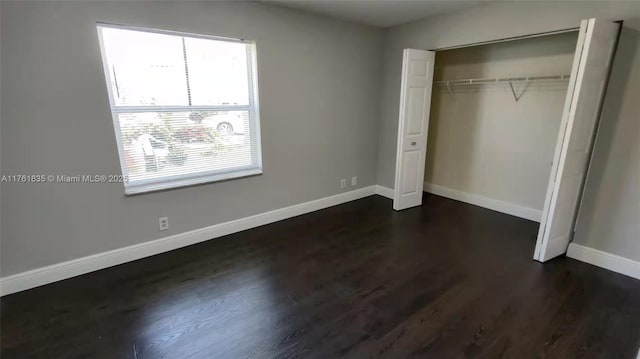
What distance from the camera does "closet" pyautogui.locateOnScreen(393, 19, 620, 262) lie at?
267 cm

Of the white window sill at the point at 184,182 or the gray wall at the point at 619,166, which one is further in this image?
the white window sill at the point at 184,182

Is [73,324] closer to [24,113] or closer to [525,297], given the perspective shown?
[24,113]

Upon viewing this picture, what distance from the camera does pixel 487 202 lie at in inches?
167

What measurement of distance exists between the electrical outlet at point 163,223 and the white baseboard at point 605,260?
3.94m

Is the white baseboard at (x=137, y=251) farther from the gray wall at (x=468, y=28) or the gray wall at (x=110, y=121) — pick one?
the gray wall at (x=468, y=28)

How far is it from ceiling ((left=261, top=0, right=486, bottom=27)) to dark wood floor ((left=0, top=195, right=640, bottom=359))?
8.27ft

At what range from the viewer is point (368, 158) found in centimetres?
468

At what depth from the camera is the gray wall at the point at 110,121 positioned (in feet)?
7.22

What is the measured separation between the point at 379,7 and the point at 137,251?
11.6 ft

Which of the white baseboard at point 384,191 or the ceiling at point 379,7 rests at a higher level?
the ceiling at point 379,7

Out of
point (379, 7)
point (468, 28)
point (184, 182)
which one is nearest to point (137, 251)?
point (184, 182)

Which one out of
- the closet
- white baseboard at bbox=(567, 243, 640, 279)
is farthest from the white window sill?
white baseboard at bbox=(567, 243, 640, 279)

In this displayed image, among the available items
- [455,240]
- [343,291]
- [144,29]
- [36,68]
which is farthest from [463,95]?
[36,68]

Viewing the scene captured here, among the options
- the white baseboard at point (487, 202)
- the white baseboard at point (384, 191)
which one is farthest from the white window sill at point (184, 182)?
the white baseboard at point (487, 202)
